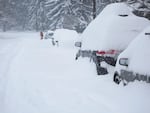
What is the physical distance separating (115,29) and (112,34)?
24 cm

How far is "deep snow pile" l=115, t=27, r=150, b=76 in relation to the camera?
647 centimetres

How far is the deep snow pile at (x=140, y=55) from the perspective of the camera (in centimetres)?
647

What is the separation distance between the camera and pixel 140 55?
6859 millimetres

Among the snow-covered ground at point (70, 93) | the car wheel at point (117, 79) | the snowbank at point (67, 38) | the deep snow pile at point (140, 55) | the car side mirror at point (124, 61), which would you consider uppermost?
the deep snow pile at point (140, 55)

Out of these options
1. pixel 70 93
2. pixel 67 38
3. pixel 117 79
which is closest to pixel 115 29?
pixel 117 79

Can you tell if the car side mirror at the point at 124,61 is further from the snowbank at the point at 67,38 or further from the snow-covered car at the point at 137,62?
the snowbank at the point at 67,38

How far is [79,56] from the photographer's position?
12422 millimetres

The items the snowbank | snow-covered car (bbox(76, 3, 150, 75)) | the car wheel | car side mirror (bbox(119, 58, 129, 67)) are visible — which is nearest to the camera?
car side mirror (bbox(119, 58, 129, 67))

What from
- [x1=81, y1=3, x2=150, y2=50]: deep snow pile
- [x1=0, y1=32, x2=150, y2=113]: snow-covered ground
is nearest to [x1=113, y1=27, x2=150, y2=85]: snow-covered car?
[x1=0, y1=32, x2=150, y2=113]: snow-covered ground

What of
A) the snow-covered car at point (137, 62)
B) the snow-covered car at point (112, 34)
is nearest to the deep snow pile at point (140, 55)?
the snow-covered car at point (137, 62)

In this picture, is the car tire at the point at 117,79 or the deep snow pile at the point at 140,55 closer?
the deep snow pile at the point at 140,55

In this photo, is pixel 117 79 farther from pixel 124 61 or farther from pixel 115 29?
pixel 115 29

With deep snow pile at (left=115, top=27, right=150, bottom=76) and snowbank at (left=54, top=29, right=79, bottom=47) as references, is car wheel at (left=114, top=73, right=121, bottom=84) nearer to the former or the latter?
deep snow pile at (left=115, top=27, right=150, bottom=76)

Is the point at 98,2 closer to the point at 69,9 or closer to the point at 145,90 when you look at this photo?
the point at 69,9
